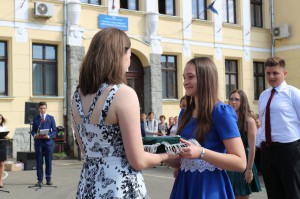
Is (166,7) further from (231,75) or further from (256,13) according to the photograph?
(256,13)

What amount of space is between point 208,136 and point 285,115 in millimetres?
2229

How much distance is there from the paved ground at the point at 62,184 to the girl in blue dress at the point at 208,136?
5.83 meters

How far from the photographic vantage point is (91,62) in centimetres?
291

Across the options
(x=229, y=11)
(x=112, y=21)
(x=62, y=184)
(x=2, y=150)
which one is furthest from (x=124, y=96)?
(x=229, y=11)

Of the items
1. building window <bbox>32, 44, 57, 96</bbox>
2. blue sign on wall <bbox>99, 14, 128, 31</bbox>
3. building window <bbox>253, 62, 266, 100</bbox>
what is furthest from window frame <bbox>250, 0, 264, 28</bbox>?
building window <bbox>32, 44, 57, 96</bbox>

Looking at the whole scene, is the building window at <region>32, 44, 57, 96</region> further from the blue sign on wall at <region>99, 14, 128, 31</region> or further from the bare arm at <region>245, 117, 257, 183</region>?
the bare arm at <region>245, 117, 257, 183</region>

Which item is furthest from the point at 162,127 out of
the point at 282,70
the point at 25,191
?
the point at 282,70

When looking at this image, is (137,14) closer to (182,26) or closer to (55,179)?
(182,26)

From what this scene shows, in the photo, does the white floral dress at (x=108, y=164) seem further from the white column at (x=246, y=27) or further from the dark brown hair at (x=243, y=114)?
the white column at (x=246, y=27)

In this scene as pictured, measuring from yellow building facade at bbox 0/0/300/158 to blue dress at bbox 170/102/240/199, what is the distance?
1423 centimetres

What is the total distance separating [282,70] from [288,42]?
20.0m

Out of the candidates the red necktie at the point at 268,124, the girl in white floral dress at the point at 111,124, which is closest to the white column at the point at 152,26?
the red necktie at the point at 268,124

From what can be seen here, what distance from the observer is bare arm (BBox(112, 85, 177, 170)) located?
2.76 m

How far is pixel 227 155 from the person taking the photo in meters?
3.14
